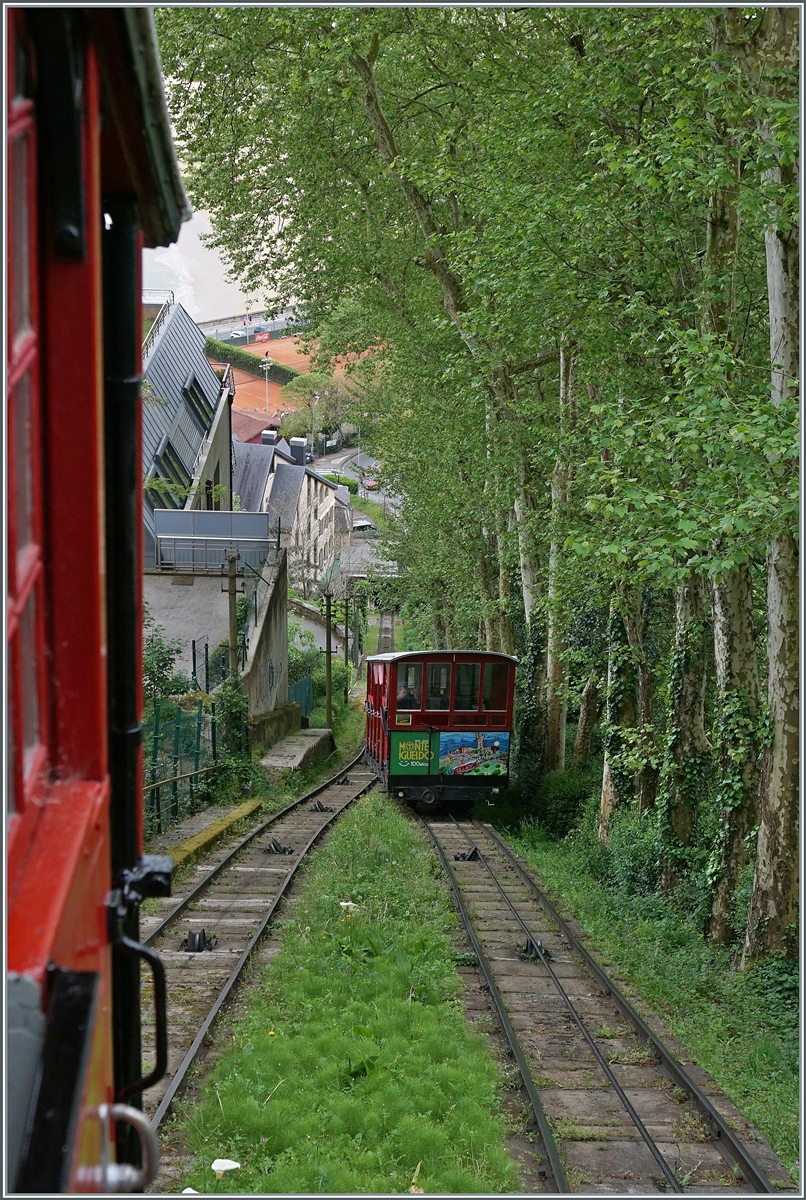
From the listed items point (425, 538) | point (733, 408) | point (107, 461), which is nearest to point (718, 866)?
point (733, 408)

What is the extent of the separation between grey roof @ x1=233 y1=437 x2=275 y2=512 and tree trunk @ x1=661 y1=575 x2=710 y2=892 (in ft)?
177

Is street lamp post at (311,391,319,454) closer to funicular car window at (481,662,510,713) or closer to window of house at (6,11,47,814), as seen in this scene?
funicular car window at (481,662,510,713)

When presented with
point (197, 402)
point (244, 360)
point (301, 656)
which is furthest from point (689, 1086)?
point (244, 360)

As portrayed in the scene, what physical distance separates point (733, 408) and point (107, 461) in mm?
7350

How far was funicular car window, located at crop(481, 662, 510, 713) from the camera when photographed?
21.8 meters

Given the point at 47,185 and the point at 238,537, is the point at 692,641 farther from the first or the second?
the point at 238,537

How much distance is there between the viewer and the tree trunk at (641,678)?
630 inches

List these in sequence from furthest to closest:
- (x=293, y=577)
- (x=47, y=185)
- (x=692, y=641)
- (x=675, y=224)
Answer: (x=293, y=577)
(x=692, y=641)
(x=675, y=224)
(x=47, y=185)

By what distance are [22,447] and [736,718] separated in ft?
35.4

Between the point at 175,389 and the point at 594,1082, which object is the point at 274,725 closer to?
the point at 175,389

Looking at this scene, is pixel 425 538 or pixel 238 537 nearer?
pixel 238 537

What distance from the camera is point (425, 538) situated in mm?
38156

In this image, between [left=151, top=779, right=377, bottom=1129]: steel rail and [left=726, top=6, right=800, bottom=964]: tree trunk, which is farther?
[left=726, top=6, right=800, bottom=964]: tree trunk

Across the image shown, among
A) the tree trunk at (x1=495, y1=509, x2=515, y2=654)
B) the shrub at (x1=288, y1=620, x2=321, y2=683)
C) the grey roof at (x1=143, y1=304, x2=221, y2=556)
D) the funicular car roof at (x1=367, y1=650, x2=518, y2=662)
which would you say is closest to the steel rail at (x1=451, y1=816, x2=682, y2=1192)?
the funicular car roof at (x1=367, y1=650, x2=518, y2=662)
